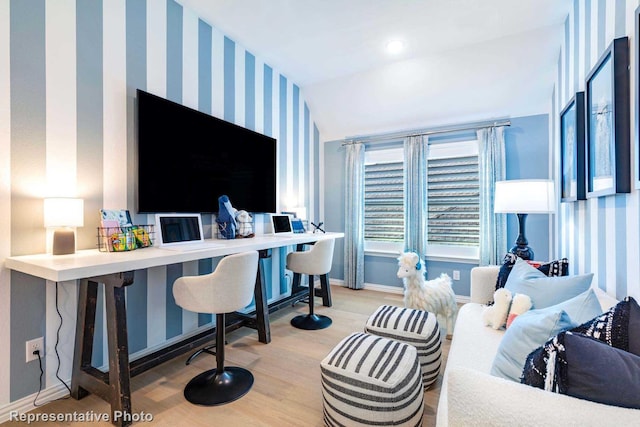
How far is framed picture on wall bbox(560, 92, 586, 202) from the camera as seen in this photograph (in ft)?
6.41

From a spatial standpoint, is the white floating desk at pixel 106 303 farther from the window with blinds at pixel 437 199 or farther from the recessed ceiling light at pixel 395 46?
the window with blinds at pixel 437 199

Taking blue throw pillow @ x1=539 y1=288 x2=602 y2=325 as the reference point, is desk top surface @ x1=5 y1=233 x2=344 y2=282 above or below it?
above

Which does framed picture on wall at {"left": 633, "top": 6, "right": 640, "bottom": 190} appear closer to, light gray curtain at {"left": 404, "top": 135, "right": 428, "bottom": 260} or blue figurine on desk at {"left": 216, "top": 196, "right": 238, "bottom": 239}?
light gray curtain at {"left": 404, "top": 135, "right": 428, "bottom": 260}

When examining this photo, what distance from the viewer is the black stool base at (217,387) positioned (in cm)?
175

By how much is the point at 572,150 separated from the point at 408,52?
188 centimetres

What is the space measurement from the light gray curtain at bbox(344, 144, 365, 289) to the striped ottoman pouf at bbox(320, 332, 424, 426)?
2663mm

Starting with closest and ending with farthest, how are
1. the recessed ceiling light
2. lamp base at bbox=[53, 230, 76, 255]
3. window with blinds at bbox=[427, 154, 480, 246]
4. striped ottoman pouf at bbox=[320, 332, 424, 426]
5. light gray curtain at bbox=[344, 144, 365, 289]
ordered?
1. striped ottoman pouf at bbox=[320, 332, 424, 426]
2. lamp base at bbox=[53, 230, 76, 255]
3. the recessed ceiling light
4. window with blinds at bbox=[427, 154, 480, 246]
5. light gray curtain at bbox=[344, 144, 365, 289]

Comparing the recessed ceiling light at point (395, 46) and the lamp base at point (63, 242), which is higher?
the recessed ceiling light at point (395, 46)

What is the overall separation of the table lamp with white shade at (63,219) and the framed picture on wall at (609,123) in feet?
9.35

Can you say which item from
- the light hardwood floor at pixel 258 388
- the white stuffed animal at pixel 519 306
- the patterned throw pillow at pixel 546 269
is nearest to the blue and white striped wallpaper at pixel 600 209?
the patterned throw pillow at pixel 546 269

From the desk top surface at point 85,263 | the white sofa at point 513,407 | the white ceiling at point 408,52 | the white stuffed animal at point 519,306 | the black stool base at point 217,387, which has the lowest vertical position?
the black stool base at point 217,387

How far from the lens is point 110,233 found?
187cm

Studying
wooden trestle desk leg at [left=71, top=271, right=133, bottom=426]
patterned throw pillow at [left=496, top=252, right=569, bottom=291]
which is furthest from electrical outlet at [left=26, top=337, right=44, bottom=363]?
patterned throw pillow at [left=496, top=252, right=569, bottom=291]

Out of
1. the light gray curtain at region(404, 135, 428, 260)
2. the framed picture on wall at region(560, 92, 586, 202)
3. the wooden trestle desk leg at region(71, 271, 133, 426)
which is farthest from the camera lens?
the light gray curtain at region(404, 135, 428, 260)
